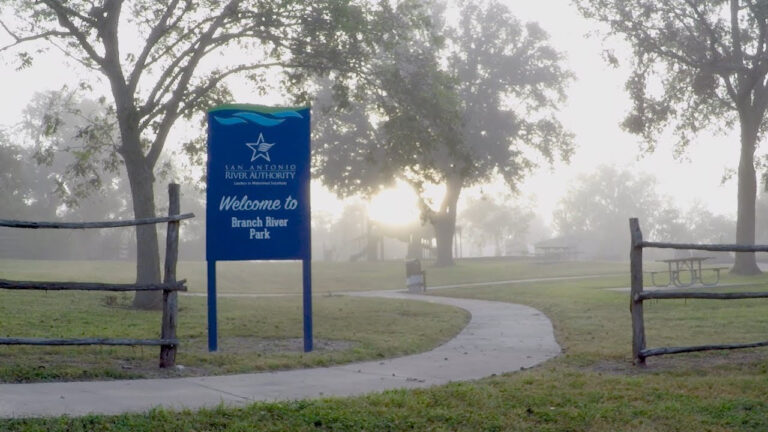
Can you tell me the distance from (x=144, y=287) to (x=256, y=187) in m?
2.23

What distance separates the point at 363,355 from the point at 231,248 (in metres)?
2.14

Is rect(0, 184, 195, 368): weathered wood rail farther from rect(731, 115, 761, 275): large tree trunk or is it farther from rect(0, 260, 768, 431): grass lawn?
rect(731, 115, 761, 275): large tree trunk

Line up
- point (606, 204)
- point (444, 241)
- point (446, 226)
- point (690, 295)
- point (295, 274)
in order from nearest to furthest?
1. point (690, 295)
2. point (295, 274)
3. point (444, 241)
4. point (446, 226)
5. point (606, 204)

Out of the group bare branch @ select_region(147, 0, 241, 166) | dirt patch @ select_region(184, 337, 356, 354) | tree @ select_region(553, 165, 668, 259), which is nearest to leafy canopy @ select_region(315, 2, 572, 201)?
bare branch @ select_region(147, 0, 241, 166)

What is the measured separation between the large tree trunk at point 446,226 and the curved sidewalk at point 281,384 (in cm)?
3899

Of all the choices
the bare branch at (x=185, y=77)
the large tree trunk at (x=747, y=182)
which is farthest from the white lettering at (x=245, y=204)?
the large tree trunk at (x=747, y=182)

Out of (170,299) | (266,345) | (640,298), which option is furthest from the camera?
(266,345)

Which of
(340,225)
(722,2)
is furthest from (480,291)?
(340,225)

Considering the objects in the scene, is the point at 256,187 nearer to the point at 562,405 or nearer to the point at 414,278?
the point at 562,405

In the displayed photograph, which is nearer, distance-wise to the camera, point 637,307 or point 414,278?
point 637,307

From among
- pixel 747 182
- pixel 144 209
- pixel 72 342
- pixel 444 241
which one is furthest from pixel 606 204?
pixel 72 342

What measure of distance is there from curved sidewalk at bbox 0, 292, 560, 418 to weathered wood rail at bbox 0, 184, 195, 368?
2.03ft

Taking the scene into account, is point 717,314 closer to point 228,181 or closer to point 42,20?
point 228,181

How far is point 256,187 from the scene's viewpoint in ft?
36.1
